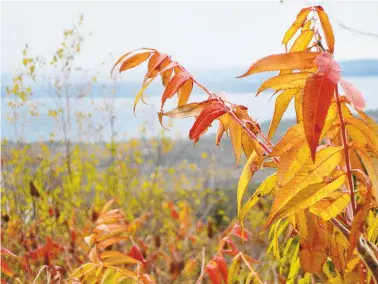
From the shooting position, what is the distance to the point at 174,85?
2.54 ft

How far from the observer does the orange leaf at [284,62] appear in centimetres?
57

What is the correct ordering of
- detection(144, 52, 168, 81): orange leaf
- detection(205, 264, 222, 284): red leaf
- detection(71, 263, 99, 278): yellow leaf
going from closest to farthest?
detection(144, 52, 168, 81): orange leaf, detection(71, 263, 99, 278): yellow leaf, detection(205, 264, 222, 284): red leaf

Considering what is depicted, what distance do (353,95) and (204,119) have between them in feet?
0.62

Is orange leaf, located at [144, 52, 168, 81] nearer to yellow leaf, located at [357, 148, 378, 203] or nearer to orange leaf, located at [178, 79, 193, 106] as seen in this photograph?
orange leaf, located at [178, 79, 193, 106]

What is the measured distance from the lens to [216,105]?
736 mm

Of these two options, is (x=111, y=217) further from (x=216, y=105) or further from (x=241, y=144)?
(x=216, y=105)

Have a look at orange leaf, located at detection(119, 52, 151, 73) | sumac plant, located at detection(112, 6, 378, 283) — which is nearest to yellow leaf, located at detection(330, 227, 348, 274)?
sumac plant, located at detection(112, 6, 378, 283)

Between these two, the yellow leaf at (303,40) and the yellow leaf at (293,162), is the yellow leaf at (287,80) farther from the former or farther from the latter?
the yellow leaf at (303,40)

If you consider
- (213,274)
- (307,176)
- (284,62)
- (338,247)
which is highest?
(284,62)

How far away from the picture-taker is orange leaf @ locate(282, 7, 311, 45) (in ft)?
2.48

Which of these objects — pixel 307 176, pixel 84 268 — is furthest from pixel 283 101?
pixel 84 268

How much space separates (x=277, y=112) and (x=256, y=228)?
3092 millimetres

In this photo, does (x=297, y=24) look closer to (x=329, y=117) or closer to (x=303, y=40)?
(x=303, y=40)

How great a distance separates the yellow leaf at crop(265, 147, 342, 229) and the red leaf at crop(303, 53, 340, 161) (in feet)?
0.25
